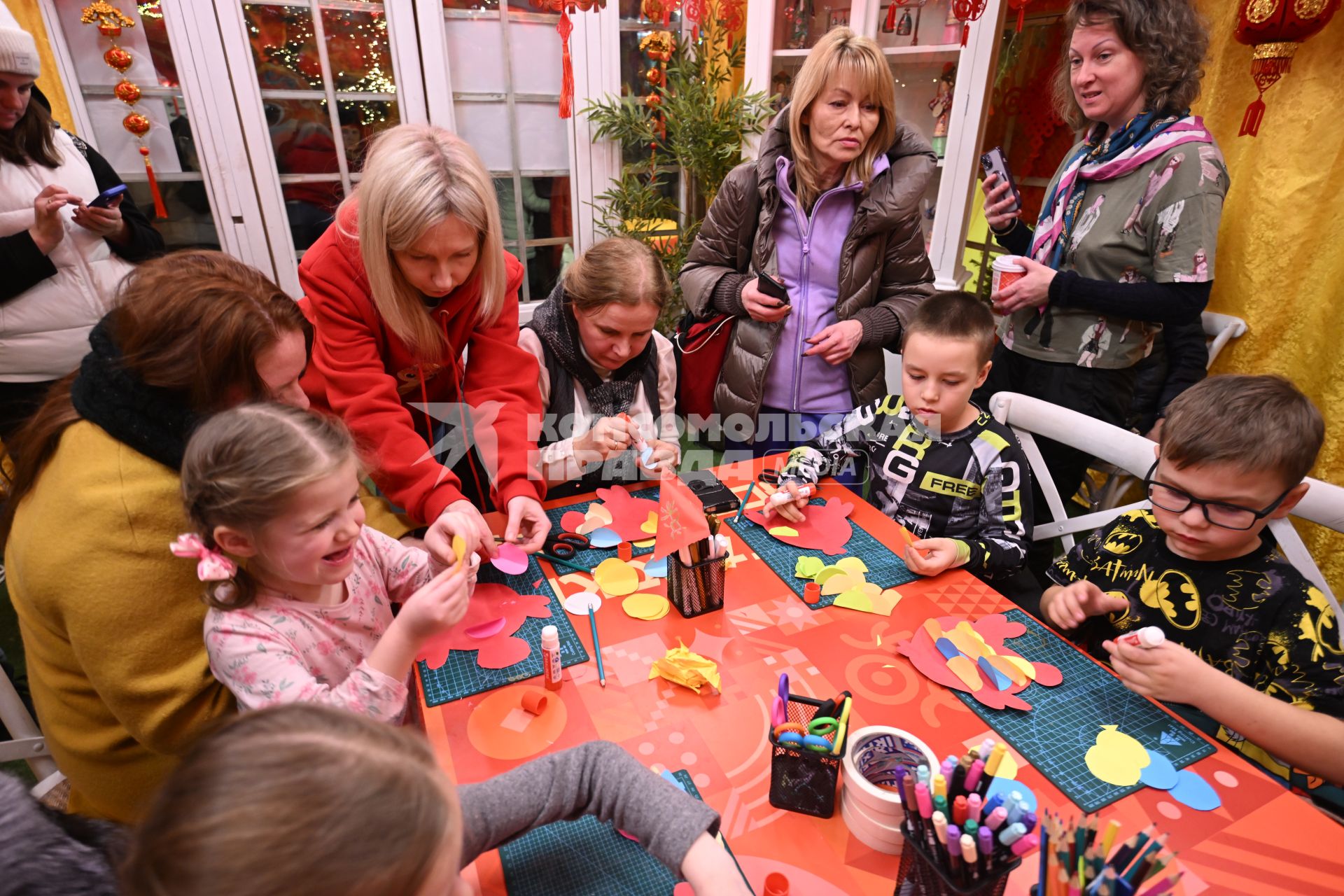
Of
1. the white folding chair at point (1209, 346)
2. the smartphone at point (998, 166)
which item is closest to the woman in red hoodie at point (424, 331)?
the smartphone at point (998, 166)

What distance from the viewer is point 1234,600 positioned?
121 cm

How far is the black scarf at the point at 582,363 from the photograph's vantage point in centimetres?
195

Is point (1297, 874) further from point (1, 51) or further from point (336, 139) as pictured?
point (336, 139)

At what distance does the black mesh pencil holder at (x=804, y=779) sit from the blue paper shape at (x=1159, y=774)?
420 millimetres

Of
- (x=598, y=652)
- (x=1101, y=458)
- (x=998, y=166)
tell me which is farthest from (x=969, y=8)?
(x=598, y=652)

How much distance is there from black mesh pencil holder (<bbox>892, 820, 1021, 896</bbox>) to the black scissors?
847 millimetres

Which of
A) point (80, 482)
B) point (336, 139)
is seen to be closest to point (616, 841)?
point (80, 482)

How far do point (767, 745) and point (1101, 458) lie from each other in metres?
1.20

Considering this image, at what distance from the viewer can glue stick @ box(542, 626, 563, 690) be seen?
109 cm

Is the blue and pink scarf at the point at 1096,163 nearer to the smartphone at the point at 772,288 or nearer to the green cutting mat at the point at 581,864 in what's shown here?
the smartphone at the point at 772,288

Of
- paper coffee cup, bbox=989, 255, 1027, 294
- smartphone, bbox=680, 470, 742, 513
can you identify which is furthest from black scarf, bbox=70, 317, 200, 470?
paper coffee cup, bbox=989, 255, 1027, 294

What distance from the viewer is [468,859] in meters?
0.83

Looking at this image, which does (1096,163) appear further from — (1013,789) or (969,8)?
(1013,789)

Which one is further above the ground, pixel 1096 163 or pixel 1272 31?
pixel 1272 31
